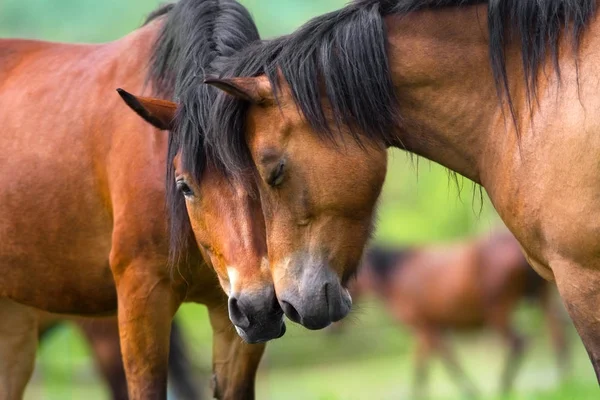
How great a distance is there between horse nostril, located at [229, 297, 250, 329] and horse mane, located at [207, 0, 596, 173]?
1.49 ft

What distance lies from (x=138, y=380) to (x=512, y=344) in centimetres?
688

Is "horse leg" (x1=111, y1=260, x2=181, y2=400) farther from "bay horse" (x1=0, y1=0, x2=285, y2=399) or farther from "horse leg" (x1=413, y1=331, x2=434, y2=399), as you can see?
"horse leg" (x1=413, y1=331, x2=434, y2=399)

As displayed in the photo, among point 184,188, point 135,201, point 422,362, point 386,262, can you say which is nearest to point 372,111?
point 184,188

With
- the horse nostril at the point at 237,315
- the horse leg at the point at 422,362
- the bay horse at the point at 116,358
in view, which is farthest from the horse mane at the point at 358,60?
the horse leg at the point at 422,362

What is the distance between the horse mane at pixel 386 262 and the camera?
12.2m

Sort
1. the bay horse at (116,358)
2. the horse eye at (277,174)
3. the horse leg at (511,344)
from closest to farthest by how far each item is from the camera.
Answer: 1. the horse eye at (277,174)
2. the bay horse at (116,358)
3. the horse leg at (511,344)

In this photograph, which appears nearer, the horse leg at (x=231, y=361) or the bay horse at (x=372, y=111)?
the bay horse at (x=372, y=111)

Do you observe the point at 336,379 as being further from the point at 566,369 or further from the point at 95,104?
the point at 95,104

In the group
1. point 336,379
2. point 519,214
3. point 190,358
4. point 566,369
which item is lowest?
point 336,379

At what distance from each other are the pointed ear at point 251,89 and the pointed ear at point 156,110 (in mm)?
474

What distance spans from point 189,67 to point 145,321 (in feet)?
3.29

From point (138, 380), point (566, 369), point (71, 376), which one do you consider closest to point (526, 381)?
point (566, 369)

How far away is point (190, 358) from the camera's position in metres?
6.80

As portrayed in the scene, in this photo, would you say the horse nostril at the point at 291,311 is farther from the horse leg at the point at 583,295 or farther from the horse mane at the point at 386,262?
the horse mane at the point at 386,262
